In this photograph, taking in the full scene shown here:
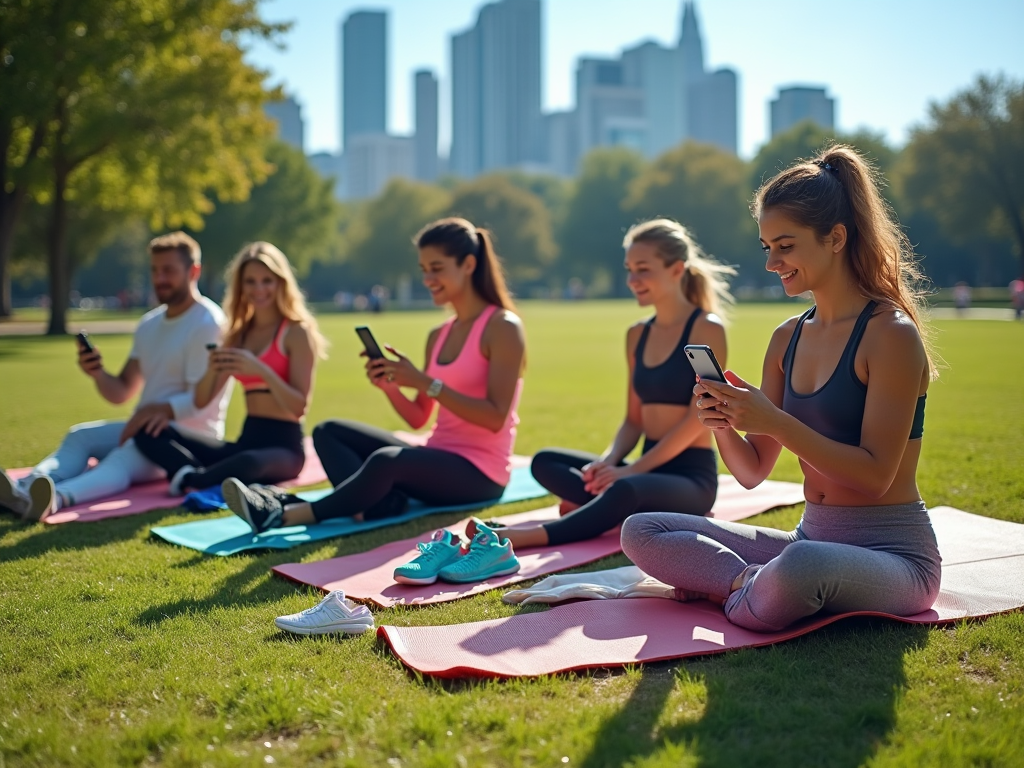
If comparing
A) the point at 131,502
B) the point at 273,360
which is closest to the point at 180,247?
the point at 273,360

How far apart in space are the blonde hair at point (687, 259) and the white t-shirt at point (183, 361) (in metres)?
3.61

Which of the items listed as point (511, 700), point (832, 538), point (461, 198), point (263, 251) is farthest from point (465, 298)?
point (461, 198)

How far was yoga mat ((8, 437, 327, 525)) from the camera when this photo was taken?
21.9 ft

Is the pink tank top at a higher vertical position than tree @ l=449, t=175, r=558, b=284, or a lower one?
lower

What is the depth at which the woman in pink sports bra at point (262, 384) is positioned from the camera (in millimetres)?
7281

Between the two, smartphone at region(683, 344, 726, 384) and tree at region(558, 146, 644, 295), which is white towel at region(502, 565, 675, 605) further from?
tree at region(558, 146, 644, 295)

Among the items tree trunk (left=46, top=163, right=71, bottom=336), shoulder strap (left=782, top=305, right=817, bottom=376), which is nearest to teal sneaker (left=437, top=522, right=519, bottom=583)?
shoulder strap (left=782, top=305, right=817, bottom=376)

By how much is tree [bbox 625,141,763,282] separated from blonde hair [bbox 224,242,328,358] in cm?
7158

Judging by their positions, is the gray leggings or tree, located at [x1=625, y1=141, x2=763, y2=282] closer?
the gray leggings

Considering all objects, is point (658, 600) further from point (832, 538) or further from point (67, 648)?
point (67, 648)

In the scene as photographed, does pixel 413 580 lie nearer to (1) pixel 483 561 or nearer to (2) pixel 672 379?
(1) pixel 483 561

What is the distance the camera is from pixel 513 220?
85188 mm

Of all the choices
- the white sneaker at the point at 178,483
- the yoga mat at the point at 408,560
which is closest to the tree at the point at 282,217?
the white sneaker at the point at 178,483

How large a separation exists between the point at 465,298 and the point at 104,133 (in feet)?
78.1
